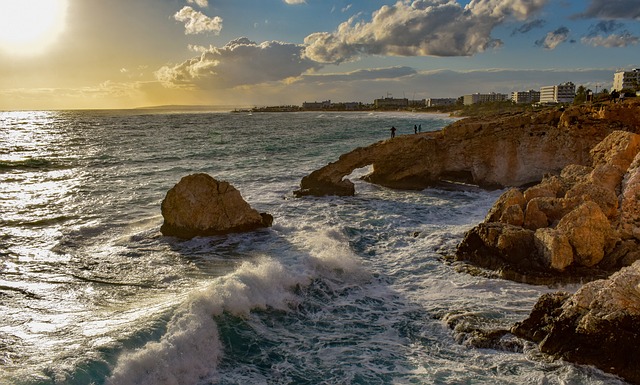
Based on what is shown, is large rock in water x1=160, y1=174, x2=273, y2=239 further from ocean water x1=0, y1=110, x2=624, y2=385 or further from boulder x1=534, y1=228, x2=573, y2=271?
boulder x1=534, y1=228, x2=573, y2=271

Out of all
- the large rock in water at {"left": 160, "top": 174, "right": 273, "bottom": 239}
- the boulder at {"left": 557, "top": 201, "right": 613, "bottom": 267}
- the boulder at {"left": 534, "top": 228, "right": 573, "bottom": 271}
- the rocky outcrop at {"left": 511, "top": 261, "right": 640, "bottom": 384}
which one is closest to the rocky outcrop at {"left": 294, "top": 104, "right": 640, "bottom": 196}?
the large rock in water at {"left": 160, "top": 174, "right": 273, "bottom": 239}

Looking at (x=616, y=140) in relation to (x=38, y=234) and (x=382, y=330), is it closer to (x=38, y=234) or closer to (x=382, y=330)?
(x=382, y=330)

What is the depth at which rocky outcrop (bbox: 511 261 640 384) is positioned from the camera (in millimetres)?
8188

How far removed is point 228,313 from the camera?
1060 cm

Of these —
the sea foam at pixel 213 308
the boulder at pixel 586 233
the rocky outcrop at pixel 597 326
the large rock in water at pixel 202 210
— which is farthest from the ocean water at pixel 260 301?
the boulder at pixel 586 233

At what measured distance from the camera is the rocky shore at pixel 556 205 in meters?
8.66

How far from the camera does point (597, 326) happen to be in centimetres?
845

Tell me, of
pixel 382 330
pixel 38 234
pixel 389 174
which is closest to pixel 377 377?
pixel 382 330

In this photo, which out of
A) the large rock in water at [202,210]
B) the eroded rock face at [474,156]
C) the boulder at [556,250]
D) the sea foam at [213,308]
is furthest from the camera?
the eroded rock face at [474,156]

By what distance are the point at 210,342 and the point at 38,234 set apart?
38.8 ft

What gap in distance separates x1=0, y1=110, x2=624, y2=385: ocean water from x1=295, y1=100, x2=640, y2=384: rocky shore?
612 mm

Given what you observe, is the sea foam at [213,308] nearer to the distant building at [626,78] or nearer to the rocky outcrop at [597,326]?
the rocky outcrop at [597,326]

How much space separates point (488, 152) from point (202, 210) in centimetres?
1548

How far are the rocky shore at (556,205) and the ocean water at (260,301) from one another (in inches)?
24.1
